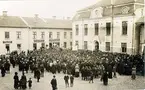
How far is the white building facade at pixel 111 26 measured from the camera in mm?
14125

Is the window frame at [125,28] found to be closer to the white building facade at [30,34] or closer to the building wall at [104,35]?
the building wall at [104,35]

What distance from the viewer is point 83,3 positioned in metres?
7.86

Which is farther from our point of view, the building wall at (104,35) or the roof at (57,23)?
the building wall at (104,35)

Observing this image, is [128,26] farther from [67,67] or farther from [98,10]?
[67,67]

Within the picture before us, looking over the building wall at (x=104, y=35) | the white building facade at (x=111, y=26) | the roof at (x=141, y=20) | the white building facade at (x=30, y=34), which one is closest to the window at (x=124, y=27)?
the white building facade at (x=111, y=26)

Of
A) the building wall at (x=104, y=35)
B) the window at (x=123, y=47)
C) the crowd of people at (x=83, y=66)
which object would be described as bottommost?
the crowd of people at (x=83, y=66)

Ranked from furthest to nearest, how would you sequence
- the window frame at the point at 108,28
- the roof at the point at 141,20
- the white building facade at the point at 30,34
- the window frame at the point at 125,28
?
the window frame at the point at 108,28 → the window frame at the point at 125,28 → the roof at the point at 141,20 → the white building facade at the point at 30,34

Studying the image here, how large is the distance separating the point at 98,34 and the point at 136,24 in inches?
115

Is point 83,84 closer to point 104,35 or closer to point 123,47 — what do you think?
point 123,47

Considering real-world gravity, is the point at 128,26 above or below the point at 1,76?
above

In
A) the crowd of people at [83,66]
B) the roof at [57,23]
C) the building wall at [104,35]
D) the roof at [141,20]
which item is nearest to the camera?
the crowd of people at [83,66]

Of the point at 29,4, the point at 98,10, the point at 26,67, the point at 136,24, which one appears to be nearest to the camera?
the point at 29,4

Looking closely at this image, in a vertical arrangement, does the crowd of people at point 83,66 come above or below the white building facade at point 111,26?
below

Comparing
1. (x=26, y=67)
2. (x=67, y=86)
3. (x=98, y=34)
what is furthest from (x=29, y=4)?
(x=98, y=34)
